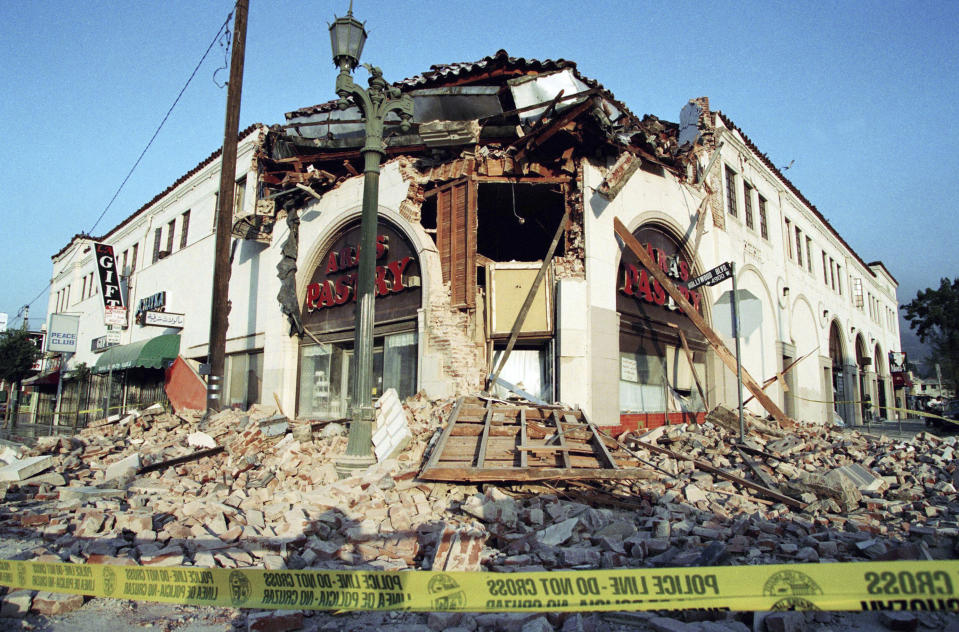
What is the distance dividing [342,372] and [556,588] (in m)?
13.0

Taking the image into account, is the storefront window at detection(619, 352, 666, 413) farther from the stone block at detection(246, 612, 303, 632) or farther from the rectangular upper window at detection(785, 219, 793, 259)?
the rectangular upper window at detection(785, 219, 793, 259)

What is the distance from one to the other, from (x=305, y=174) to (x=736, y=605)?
15.2 meters

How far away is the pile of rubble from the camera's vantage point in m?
5.04

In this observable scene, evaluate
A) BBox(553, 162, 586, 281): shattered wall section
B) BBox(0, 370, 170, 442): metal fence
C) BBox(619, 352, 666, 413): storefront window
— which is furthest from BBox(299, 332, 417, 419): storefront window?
BBox(0, 370, 170, 442): metal fence

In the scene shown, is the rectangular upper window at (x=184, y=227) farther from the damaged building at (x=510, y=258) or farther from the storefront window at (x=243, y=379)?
the storefront window at (x=243, y=379)

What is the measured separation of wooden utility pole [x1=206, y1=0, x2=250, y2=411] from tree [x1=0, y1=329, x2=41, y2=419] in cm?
2941

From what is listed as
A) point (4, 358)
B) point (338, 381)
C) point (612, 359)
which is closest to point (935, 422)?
point (612, 359)

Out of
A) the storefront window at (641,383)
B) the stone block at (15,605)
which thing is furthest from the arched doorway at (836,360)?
the stone block at (15,605)

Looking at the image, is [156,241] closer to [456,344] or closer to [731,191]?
[456,344]

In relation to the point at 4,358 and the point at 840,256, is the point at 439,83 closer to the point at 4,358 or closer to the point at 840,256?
the point at 840,256

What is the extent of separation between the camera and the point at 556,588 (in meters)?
3.14

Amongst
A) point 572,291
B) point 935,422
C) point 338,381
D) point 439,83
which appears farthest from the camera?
point 935,422

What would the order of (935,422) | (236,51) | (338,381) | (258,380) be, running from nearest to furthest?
(236,51) < (338,381) < (258,380) < (935,422)

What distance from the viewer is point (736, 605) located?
270 centimetres
